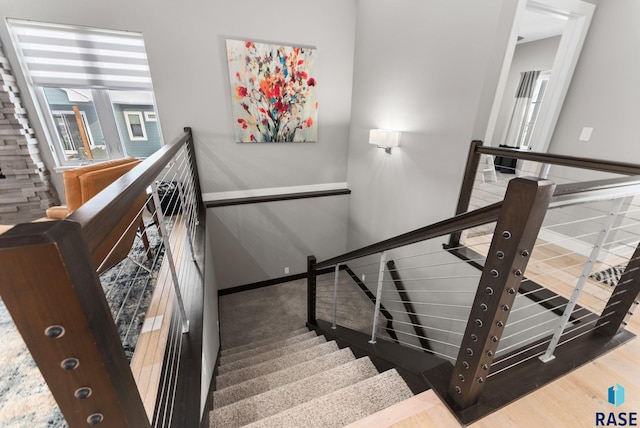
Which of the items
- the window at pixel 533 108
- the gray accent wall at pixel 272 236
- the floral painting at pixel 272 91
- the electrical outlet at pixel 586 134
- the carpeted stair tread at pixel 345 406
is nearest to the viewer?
the carpeted stair tread at pixel 345 406

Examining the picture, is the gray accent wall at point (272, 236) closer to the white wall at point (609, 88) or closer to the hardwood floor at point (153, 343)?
the hardwood floor at point (153, 343)

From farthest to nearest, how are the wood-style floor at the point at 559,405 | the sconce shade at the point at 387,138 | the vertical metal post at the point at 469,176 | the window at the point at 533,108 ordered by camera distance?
the window at the point at 533,108, the sconce shade at the point at 387,138, the vertical metal post at the point at 469,176, the wood-style floor at the point at 559,405

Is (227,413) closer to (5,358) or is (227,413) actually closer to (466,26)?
(5,358)

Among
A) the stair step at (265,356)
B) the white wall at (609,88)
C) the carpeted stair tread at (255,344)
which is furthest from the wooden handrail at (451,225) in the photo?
the white wall at (609,88)

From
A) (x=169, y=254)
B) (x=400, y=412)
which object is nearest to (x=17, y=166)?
(x=169, y=254)

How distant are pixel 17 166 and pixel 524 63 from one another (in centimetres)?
811

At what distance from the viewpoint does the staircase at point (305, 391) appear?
4.00 feet

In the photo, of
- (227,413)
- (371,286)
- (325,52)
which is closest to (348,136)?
(325,52)

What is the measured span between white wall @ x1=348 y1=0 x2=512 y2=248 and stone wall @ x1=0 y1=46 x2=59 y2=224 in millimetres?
3638

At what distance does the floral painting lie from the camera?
120 inches

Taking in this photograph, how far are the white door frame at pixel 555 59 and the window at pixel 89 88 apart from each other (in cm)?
343

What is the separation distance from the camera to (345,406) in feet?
4.09

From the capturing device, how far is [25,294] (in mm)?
370

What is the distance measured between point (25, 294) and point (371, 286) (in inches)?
150
